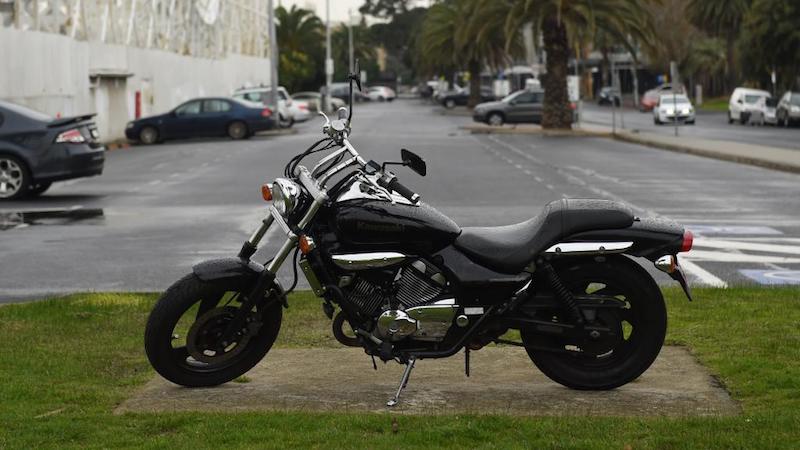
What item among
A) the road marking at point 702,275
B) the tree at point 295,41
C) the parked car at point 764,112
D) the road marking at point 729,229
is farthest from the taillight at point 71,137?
the tree at point 295,41

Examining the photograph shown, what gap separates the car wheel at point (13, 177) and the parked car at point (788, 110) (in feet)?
133

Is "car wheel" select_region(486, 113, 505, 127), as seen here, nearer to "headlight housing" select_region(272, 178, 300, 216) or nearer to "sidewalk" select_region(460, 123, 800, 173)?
"sidewalk" select_region(460, 123, 800, 173)

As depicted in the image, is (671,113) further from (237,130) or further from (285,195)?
(285,195)

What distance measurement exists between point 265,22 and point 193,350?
107998 millimetres

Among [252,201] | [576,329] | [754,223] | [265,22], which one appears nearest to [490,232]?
[576,329]

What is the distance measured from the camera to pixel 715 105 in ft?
309

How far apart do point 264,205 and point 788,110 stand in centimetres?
4058

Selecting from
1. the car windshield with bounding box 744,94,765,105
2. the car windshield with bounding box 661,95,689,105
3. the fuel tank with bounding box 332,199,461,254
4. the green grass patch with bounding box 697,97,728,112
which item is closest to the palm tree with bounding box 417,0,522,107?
the car windshield with bounding box 661,95,689,105

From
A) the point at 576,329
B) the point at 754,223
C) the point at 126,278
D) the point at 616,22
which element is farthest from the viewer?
the point at 616,22

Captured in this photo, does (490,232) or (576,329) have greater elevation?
(490,232)

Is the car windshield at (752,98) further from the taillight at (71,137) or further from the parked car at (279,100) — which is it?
the taillight at (71,137)

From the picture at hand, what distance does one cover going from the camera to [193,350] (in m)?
7.50

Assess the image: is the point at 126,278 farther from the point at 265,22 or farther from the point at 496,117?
the point at 265,22

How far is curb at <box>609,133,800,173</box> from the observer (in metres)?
28.1
